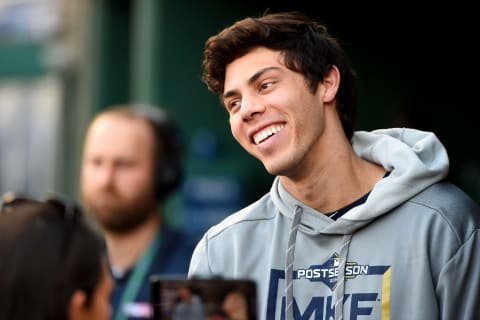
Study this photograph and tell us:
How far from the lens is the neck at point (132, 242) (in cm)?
541

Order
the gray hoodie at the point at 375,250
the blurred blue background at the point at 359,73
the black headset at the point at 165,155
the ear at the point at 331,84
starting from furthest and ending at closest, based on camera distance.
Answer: the blurred blue background at the point at 359,73 < the black headset at the point at 165,155 < the ear at the point at 331,84 < the gray hoodie at the point at 375,250

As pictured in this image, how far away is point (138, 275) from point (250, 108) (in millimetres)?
1890

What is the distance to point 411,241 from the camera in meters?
3.37

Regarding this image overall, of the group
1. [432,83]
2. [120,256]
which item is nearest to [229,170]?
[432,83]

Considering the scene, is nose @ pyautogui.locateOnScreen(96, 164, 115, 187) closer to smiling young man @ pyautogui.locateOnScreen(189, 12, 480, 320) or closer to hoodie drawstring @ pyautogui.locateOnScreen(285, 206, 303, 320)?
smiling young man @ pyautogui.locateOnScreen(189, 12, 480, 320)

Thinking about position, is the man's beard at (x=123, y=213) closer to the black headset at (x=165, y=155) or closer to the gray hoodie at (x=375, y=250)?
the black headset at (x=165, y=155)

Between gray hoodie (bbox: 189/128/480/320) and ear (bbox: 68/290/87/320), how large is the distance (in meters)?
0.73

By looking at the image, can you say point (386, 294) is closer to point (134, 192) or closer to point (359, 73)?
point (134, 192)

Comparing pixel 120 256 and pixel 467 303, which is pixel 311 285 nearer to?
pixel 467 303

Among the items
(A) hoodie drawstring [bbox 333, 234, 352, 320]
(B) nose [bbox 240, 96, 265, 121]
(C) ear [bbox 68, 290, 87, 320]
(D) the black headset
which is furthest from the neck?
(C) ear [bbox 68, 290, 87, 320]

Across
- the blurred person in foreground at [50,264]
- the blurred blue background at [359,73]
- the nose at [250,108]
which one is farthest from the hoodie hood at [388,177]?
the blurred blue background at [359,73]

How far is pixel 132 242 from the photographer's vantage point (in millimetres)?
5504

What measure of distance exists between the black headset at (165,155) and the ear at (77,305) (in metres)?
2.74

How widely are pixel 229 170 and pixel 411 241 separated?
630 centimetres
